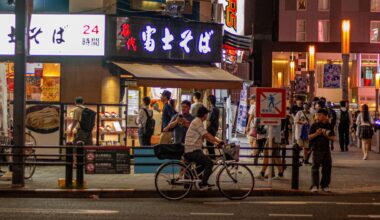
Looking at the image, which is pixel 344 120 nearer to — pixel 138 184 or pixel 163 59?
pixel 163 59

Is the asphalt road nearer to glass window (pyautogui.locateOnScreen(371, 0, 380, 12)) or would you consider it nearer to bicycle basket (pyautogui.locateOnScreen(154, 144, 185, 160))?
bicycle basket (pyautogui.locateOnScreen(154, 144, 185, 160))

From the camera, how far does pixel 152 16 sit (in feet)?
74.0

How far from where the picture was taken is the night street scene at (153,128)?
13430 mm

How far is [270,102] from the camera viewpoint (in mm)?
15484

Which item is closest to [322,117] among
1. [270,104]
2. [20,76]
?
[270,104]

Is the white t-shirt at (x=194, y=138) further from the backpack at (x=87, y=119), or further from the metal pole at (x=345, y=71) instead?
the metal pole at (x=345, y=71)

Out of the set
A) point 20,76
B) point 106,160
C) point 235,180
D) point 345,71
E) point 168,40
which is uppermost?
point 168,40

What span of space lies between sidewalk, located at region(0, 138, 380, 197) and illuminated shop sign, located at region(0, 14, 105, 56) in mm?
3968

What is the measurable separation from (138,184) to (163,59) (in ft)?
26.4

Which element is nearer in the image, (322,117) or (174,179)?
(174,179)

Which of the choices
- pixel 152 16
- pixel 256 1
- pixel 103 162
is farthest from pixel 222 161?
pixel 256 1

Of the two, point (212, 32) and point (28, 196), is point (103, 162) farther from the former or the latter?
point (212, 32)

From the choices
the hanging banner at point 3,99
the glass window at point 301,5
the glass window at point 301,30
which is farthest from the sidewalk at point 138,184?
the glass window at point 301,5

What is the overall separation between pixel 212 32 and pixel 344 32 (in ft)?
25.5
